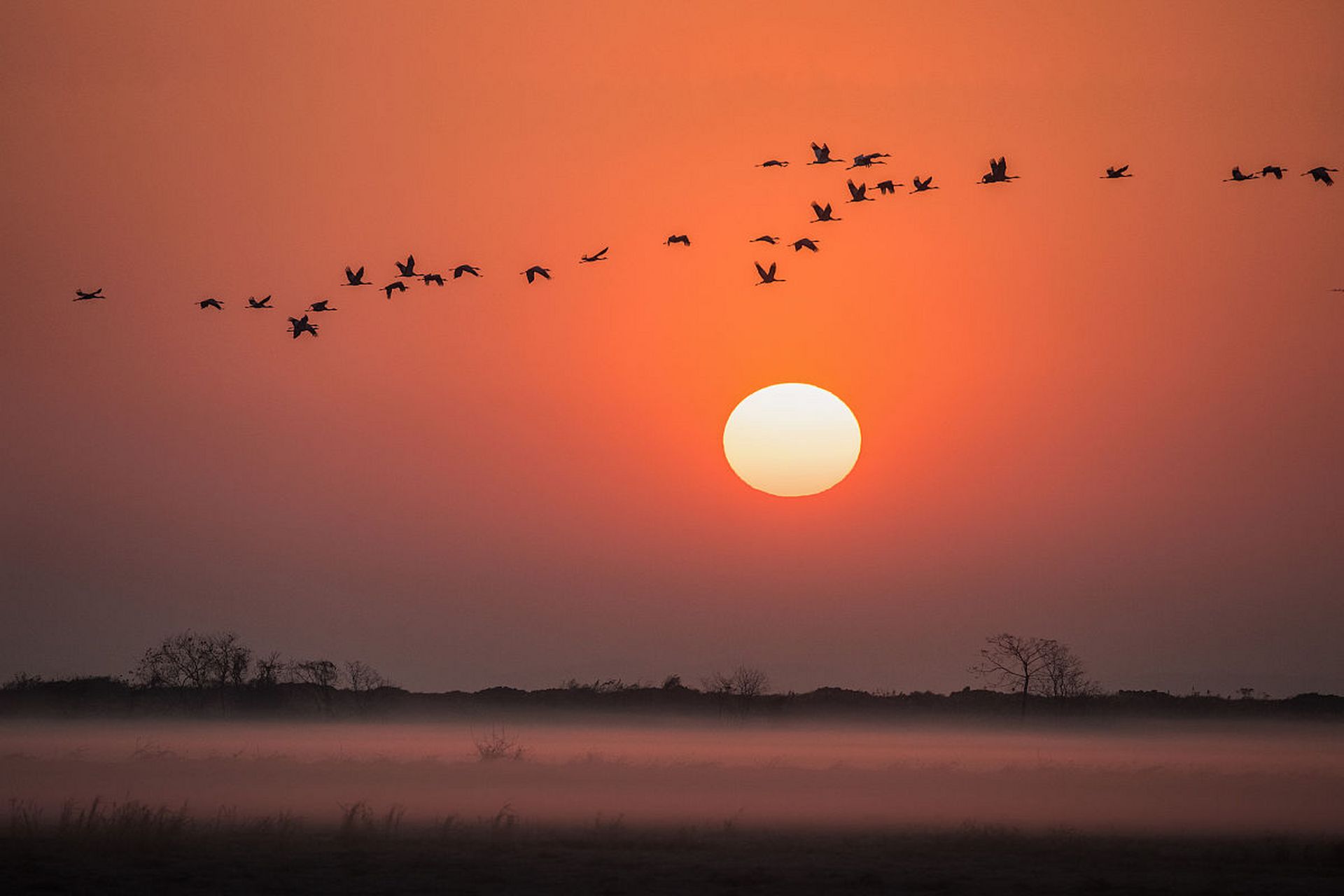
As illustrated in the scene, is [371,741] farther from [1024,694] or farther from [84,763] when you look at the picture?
[1024,694]

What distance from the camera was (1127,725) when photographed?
396 ft

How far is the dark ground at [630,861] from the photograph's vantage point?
30.9 meters

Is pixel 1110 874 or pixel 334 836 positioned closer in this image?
pixel 1110 874

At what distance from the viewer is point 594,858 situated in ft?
114

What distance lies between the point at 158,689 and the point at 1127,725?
68.3 m

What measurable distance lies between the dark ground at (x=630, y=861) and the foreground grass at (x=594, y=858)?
2.8 inches

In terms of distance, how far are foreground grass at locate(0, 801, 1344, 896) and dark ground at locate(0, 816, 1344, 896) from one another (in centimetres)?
7

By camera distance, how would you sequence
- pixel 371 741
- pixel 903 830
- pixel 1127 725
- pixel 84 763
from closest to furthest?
pixel 903 830 < pixel 84 763 < pixel 371 741 < pixel 1127 725

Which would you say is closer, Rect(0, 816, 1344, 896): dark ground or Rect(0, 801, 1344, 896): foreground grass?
Rect(0, 816, 1344, 896): dark ground

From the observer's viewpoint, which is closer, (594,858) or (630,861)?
(630,861)

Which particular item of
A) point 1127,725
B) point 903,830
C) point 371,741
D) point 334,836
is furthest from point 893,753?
point 334,836

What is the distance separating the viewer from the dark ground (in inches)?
1216

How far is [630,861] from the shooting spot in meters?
34.5

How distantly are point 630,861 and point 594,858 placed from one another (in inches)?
33.5
